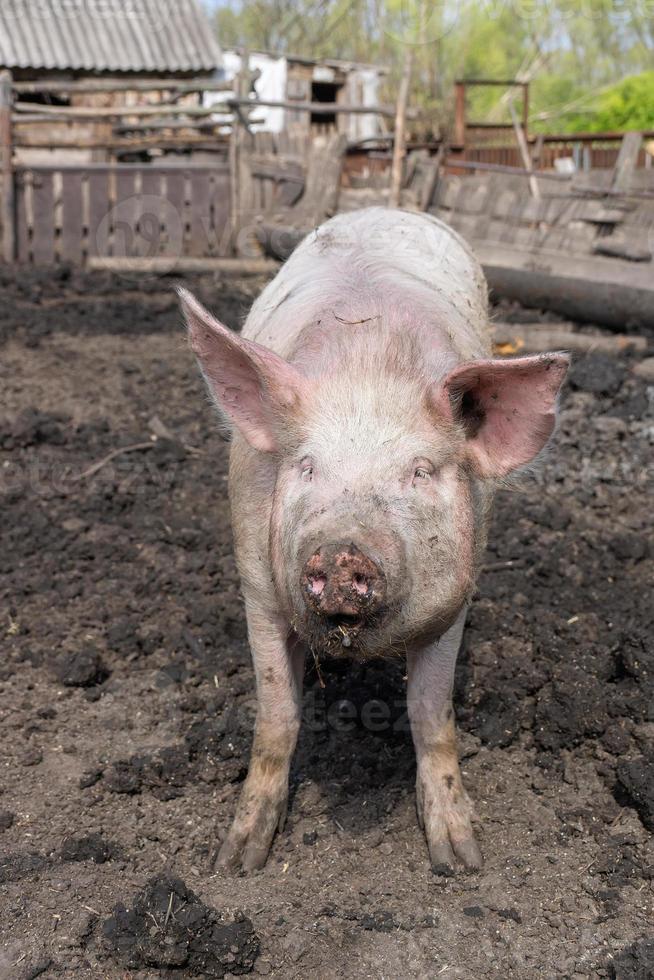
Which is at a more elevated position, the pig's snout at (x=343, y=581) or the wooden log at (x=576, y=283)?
the pig's snout at (x=343, y=581)

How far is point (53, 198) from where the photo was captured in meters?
12.9

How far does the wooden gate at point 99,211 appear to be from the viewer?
12836mm

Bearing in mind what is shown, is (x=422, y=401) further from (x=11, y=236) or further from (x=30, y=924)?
(x=11, y=236)

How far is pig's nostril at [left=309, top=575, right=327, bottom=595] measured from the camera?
7.64 feet

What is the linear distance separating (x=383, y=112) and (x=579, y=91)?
104 feet

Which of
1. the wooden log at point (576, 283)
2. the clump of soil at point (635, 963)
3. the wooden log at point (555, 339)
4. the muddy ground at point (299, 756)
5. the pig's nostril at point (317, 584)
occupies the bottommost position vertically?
the muddy ground at point (299, 756)

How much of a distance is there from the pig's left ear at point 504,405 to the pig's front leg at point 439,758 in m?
0.57

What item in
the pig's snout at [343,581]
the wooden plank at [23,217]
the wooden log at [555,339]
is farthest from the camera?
the wooden plank at [23,217]

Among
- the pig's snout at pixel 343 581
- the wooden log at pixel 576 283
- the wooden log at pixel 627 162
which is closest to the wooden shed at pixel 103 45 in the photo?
the wooden log at pixel 627 162

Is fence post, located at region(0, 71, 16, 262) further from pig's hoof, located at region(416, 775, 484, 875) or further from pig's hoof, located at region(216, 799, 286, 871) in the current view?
pig's hoof, located at region(416, 775, 484, 875)

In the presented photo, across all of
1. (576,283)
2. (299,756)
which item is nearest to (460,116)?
(576,283)

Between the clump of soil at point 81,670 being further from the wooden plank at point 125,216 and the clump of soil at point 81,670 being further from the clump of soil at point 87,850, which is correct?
the wooden plank at point 125,216

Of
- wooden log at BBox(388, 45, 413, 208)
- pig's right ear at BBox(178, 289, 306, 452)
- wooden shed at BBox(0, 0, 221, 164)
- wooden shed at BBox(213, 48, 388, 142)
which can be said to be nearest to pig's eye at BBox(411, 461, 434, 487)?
pig's right ear at BBox(178, 289, 306, 452)

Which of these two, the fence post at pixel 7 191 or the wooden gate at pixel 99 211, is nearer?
the fence post at pixel 7 191
